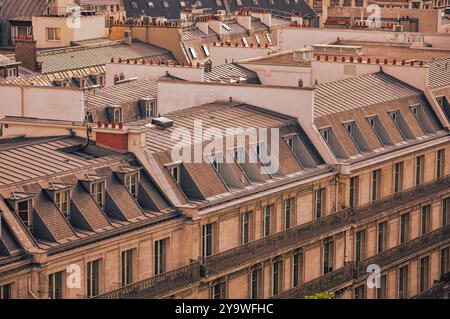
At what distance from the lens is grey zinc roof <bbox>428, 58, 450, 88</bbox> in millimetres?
93688

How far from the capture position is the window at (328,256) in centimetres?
7788

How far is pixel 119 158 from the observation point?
6888cm

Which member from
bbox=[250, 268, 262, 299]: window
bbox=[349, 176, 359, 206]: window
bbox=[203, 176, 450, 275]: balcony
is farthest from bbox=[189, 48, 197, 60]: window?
bbox=[250, 268, 262, 299]: window

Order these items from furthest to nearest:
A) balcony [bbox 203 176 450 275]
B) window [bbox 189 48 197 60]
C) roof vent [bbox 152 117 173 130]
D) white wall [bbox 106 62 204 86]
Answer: window [bbox 189 48 197 60]
white wall [bbox 106 62 204 86]
roof vent [bbox 152 117 173 130]
balcony [bbox 203 176 450 275]

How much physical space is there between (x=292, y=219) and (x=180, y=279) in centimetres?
885

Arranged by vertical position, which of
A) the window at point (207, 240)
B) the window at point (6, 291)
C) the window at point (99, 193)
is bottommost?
the window at point (207, 240)

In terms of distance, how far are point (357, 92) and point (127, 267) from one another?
81.7ft

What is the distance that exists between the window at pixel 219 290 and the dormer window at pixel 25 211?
9016 mm

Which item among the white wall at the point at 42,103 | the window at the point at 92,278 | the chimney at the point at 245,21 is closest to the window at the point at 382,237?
the white wall at the point at 42,103

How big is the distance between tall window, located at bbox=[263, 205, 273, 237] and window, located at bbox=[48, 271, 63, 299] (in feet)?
42.5

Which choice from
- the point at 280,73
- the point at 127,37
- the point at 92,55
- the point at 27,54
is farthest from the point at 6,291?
the point at 127,37

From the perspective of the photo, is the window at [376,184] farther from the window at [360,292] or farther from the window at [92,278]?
the window at [92,278]

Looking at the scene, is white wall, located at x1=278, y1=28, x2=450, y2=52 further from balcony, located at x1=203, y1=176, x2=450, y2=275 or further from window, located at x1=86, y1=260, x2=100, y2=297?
window, located at x1=86, y1=260, x2=100, y2=297
